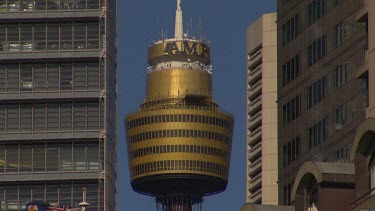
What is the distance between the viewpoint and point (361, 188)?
100m

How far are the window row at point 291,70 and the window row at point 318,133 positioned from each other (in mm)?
6158

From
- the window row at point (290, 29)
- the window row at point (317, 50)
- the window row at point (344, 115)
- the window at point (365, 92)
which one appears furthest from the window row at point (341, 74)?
the window row at point (290, 29)

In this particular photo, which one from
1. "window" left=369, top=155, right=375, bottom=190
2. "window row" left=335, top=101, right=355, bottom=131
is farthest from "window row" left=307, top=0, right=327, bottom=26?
"window" left=369, top=155, right=375, bottom=190

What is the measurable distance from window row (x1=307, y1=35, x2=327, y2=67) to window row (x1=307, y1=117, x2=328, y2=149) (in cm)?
460

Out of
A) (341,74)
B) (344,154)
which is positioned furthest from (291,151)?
(344,154)

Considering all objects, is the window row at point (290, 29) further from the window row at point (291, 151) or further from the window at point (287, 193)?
the window at point (287, 193)

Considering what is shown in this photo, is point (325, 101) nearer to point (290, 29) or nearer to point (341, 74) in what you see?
point (341, 74)

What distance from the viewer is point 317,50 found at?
128 metres

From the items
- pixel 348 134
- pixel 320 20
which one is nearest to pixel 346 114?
pixel 348 134

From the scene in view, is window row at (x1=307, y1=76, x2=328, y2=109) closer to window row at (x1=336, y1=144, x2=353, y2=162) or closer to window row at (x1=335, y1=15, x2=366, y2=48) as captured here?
window row at (x1=335, y1=15, x2=366, y2=48)

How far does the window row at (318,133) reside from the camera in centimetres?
12412

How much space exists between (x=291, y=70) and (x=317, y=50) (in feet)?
18.7

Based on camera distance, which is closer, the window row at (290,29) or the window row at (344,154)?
the window row at (344,154)

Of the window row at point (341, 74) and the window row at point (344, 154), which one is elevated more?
the window row at point (341, 74)
